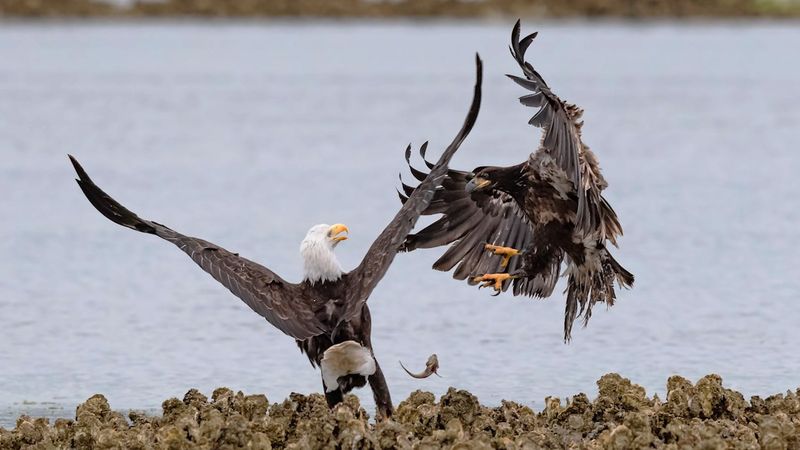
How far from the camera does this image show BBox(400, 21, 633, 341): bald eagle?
7.82 meters

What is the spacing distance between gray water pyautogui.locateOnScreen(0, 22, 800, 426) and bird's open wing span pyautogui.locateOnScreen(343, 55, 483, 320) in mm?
1284

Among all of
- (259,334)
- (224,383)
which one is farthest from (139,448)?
(259,334)

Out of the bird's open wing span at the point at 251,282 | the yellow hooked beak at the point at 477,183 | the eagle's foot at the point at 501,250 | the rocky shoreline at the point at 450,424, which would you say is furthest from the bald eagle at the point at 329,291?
the eagle's foot at the point at 501,250

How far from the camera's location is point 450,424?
691 centimetres

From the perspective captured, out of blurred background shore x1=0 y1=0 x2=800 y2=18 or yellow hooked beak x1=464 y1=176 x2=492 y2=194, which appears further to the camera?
blurred background shore x1=0 y1=0 x2=800 y2=18

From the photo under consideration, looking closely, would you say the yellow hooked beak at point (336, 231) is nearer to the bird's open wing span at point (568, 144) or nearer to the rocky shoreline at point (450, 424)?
the rocky shoreline at point (450, 424)

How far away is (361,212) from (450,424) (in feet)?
26.0

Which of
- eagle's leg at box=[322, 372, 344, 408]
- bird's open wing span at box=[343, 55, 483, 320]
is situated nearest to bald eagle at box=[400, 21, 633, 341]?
bird's open wing span at box=[343, 55, 483, 320]

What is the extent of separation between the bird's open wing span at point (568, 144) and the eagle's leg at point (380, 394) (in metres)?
1.32

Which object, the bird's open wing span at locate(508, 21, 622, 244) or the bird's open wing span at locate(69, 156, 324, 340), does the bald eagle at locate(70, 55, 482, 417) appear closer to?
the bird's open wing span at locate(69, 156, 324, 340)

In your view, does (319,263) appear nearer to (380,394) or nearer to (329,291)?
(329,291)

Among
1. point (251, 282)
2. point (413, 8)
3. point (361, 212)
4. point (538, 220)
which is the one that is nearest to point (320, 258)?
point (251, 282)

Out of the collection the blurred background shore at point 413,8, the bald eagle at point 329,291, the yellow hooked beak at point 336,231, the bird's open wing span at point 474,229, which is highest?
the blurred background shore at point 413,8

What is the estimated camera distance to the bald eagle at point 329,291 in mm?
7234
